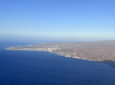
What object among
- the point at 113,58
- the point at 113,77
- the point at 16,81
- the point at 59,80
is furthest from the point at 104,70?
the point at 16,81

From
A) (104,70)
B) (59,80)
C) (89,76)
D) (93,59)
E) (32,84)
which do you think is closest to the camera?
(32,84)

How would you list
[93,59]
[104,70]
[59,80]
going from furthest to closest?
[93,59], [104,70], [59,80]

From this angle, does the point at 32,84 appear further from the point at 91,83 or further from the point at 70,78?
the point at 91,83

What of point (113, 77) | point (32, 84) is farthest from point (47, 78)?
point (113, 77)

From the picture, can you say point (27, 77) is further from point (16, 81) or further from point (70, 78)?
point (70, 78)

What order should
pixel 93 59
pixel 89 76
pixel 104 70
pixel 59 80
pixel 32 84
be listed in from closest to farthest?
pixel 32 84 → pixel 59 80 → pixel 89 76 → pixel 104 70 → pixel 93 59

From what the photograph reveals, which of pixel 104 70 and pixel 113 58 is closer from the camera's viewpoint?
pixel 104 70

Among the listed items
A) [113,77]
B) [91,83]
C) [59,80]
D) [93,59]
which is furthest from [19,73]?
[93,59]

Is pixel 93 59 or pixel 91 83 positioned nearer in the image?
pixel 91 83
